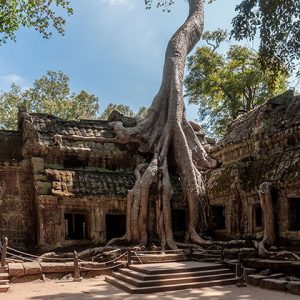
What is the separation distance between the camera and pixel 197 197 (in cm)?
1334

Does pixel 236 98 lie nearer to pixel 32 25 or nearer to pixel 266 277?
pixel 32 25

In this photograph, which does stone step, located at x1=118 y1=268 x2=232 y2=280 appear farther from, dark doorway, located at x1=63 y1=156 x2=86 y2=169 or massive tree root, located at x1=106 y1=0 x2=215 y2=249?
dark doorway, located at x1=63 y1=156 x2=86 y2=169

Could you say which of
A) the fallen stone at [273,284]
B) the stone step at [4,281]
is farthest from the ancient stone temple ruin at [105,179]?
the stone step at [4,281]

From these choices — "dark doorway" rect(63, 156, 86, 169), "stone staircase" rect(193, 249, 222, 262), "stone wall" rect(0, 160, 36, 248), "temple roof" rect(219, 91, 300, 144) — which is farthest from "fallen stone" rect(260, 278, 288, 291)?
"dark doorway" rect(63, 156, 86, 169)

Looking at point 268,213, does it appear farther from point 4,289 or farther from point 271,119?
point 4,289

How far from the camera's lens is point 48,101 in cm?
2766

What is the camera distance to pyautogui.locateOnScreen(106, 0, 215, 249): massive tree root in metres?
12.8

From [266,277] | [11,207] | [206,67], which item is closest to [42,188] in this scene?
[11,207]

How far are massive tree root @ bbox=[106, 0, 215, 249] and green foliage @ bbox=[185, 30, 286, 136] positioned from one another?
6.81 m

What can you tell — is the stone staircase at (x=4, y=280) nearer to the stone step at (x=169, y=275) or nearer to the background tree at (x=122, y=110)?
the stone step at (x=169, y=275)

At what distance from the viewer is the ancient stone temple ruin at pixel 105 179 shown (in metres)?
12.0

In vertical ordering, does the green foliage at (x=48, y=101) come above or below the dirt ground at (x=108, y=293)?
above

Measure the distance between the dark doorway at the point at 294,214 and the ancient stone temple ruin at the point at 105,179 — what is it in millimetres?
27

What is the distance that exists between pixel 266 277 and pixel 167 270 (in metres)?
2.08
